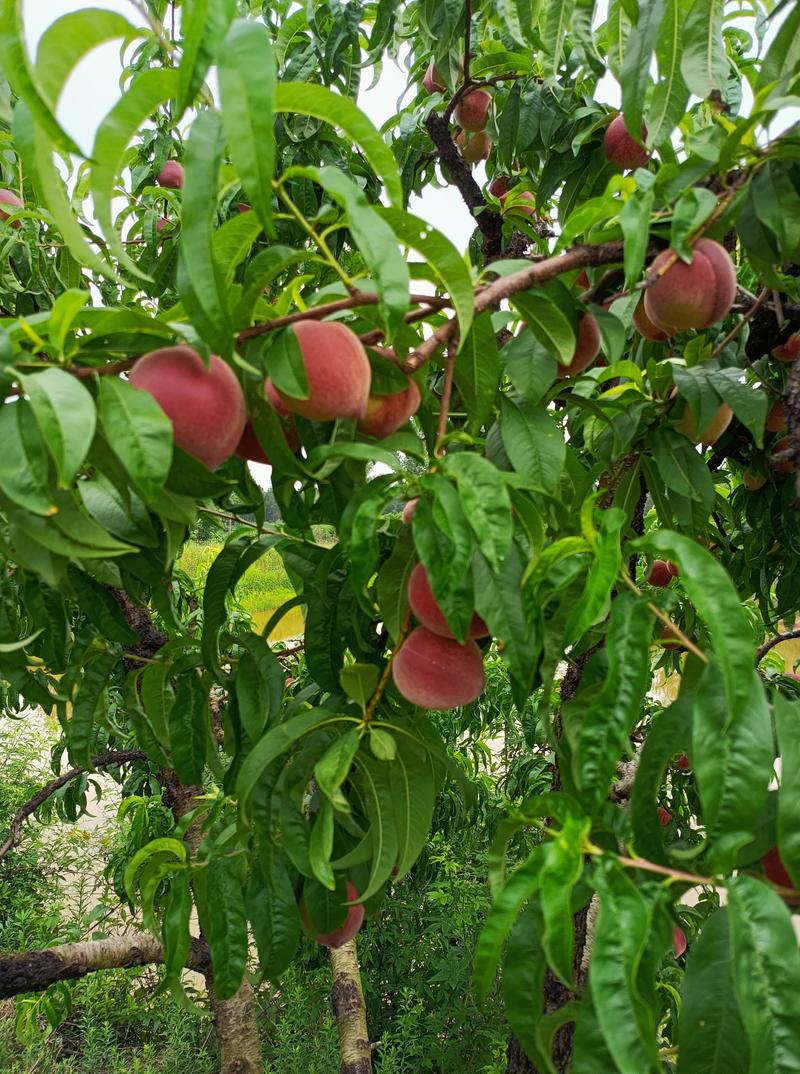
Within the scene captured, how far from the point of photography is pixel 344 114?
16.8 inches

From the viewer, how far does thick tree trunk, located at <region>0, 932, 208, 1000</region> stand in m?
1.02

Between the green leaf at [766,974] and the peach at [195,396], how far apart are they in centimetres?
32

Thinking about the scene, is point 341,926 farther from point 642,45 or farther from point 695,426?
point 642,45

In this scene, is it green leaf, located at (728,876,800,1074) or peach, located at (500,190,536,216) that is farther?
peach, located at (500,190,536,216)

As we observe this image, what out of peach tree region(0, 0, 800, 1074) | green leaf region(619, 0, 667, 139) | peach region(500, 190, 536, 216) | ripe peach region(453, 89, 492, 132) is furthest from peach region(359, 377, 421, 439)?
ripe peach region(453, 89, 492, 132)

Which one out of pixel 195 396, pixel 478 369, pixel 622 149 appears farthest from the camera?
pixel 622 149

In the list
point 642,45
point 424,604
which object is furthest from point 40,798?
point 642,45

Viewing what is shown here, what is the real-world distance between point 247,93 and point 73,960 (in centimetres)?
110

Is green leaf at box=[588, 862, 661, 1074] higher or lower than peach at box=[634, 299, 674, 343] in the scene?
lower

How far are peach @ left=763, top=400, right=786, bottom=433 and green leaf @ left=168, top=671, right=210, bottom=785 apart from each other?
0.73m

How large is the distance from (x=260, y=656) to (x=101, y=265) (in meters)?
0.30

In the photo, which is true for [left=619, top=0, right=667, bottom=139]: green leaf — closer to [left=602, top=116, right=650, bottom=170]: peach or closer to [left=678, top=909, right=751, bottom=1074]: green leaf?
[left=602, top=116, right=650, bottom=170]: peach

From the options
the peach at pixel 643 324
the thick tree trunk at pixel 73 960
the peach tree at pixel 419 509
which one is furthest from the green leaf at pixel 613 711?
the thick tree trunk at pixel 73 960

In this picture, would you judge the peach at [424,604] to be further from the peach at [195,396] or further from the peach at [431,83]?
the peach at [431,83]
